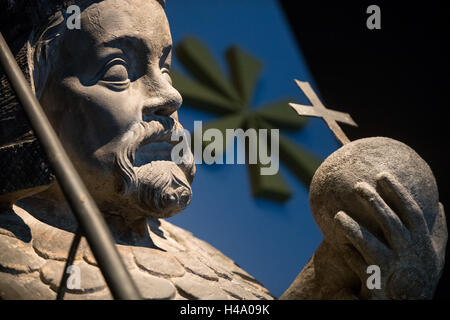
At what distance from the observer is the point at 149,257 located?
220 centimetres

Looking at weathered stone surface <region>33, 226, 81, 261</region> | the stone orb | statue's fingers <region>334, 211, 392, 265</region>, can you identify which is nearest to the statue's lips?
weathered stone surface <region>33, 226, 81, 261</region>

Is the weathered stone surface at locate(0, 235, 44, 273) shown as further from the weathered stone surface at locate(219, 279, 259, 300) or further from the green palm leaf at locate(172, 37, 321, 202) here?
the green palm leaf at locate(172, 37, 321, 202)

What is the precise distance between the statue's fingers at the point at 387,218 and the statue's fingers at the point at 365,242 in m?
0.05

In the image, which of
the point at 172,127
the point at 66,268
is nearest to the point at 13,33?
the point at 172,127

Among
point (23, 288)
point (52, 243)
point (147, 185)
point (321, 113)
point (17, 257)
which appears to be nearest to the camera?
point (23, 288)

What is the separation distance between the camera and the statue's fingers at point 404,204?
221cm

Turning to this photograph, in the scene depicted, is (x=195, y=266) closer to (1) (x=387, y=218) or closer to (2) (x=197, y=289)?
(2) (x=197, y=289)

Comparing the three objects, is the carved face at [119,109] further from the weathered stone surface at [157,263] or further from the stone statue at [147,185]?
the weathered stone surface at [157,263]

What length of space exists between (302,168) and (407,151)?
1.58m

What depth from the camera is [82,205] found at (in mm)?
1557

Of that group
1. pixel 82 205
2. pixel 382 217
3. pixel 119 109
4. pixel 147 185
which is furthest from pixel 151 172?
pixel 382 217

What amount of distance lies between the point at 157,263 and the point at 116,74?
27.8 inches

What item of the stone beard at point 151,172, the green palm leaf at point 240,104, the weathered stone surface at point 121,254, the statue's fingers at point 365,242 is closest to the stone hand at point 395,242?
the statue's fingers at point 365,242

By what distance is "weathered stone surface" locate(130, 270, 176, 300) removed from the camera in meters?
2.02
